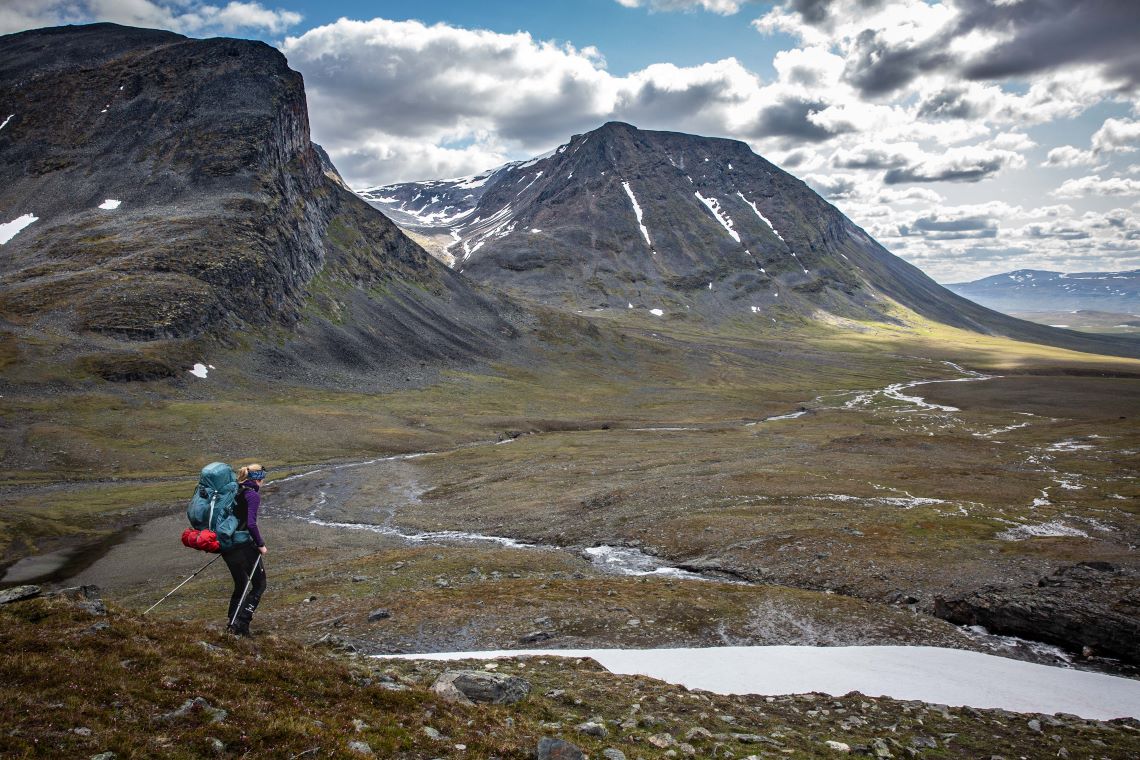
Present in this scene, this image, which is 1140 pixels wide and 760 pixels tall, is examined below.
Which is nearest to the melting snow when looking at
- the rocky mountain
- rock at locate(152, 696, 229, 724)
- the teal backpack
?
the teal backpack

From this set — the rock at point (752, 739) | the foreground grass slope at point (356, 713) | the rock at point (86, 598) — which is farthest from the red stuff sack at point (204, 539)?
the rock at point (752, 739)

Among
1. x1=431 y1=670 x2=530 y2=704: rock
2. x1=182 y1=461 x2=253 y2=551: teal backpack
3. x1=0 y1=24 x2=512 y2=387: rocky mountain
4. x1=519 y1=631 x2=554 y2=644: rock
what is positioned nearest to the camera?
x1=431 y1=670 x2=530 y2=704: rock

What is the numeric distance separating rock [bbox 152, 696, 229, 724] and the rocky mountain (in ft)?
352

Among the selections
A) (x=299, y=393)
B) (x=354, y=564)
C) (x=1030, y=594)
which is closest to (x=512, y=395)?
(x=299, y=393)

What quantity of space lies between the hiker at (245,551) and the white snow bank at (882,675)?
6.23m

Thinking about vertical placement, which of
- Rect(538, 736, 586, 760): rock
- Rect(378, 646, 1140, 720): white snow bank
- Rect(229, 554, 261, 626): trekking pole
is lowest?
Rect(378, 646, 1140, 720): white snow bank

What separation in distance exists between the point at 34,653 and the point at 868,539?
139ft

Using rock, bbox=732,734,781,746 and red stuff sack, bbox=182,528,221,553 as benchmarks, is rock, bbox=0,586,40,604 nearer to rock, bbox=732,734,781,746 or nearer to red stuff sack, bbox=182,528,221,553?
red stuff sack, bbox=182,528,221,553

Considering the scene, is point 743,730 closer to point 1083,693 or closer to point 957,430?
point 1083,693

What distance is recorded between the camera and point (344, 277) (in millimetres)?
184375

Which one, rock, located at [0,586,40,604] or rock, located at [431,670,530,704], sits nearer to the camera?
rock, located at [0,586,40,604]

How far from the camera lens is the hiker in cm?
1550

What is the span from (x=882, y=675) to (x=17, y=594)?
25.1 metres

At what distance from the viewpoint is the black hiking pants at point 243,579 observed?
15469 mm
